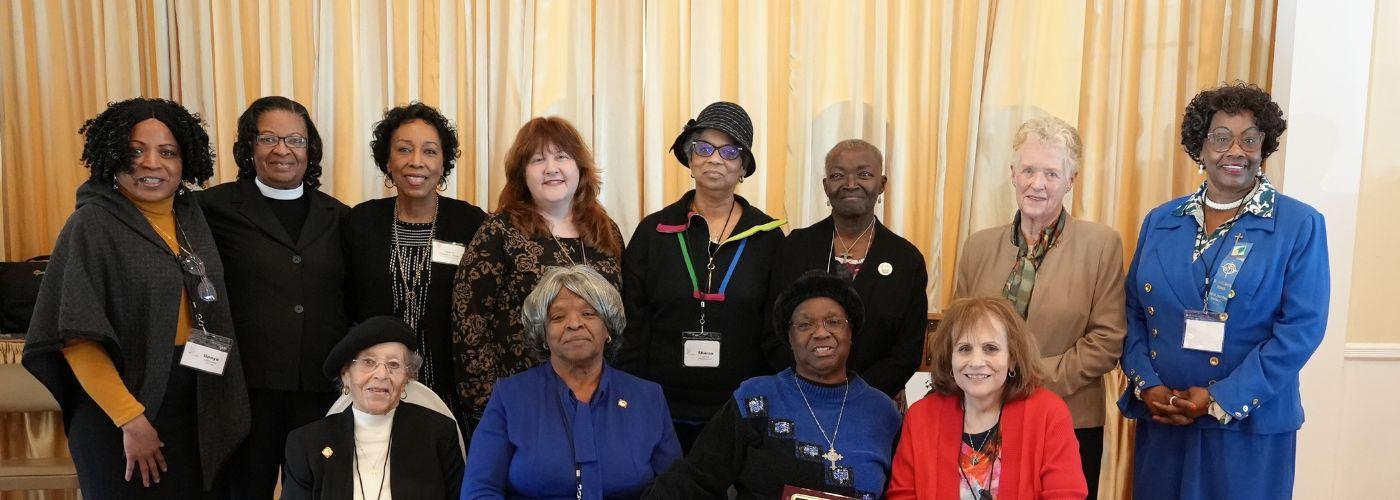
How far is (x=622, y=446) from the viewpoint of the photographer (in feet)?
7.93

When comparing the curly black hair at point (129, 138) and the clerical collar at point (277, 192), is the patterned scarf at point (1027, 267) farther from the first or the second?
the curly black hair at point (129, 138)

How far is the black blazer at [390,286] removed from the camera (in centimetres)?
297

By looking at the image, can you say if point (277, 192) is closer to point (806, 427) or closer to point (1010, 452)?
point (806, 427)

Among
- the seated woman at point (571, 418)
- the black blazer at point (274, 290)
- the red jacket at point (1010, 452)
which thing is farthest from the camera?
the black blazer at point (274, 290)

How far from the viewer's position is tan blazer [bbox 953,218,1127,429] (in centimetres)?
273

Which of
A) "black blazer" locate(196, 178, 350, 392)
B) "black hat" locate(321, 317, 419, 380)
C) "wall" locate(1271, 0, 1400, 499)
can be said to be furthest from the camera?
"wall" locate(1271, 0, 1400, 499)

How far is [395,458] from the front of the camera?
2.50 metres

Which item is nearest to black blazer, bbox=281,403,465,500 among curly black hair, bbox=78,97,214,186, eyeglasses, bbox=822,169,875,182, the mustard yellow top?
the mustard yellow top

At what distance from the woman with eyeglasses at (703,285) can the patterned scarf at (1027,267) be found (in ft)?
2.52

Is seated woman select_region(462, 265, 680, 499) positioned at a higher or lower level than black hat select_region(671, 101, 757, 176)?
lower

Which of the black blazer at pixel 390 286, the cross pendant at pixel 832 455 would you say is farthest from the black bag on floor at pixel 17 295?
the cross pendant at pixel 832 455

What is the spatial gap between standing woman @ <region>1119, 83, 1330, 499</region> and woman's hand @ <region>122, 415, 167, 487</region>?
298 centimetres

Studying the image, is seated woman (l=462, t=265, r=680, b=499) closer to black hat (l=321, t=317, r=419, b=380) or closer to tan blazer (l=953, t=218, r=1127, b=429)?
black hat (l=321, t=317, r=419, b=380)

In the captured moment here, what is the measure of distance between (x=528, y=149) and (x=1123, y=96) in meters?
2.69
